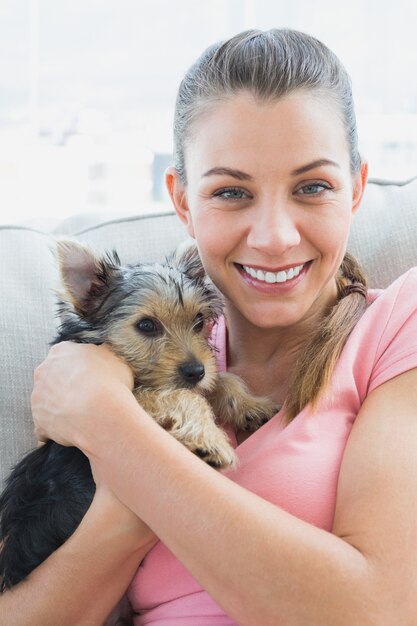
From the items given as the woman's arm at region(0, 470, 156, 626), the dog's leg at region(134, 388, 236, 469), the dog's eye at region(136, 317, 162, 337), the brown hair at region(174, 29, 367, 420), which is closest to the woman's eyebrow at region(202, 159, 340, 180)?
the brown hair at region(174, 29, 367, 420)

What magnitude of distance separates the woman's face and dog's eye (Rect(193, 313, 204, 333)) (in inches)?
4.7

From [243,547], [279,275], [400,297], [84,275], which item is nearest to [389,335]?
[400,297]

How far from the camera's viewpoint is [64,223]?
2.79 m

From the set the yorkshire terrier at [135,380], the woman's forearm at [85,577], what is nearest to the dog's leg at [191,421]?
the yorkshire terrier at [135,380]

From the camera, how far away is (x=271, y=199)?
188 centimetres

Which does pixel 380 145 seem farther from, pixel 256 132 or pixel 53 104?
pixel 256 132

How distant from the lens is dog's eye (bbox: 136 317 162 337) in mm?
2074

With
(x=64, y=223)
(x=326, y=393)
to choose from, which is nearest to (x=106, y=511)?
(x=326, y=393)

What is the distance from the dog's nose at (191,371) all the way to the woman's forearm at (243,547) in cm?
35

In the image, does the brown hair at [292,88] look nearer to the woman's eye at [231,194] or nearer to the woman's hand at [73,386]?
the woman's eye at [231,194]

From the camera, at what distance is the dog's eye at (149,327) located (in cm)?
207

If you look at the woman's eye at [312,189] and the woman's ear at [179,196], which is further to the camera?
the woman's ear at [179,196]

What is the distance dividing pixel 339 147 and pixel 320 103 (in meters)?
0.11

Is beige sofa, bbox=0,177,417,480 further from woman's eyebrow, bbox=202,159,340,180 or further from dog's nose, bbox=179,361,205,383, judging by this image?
woman's eyebrow, bbox=202,159,340,180
